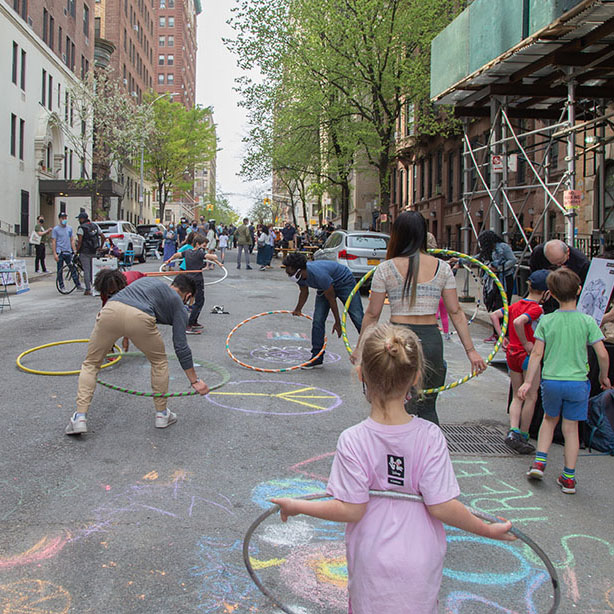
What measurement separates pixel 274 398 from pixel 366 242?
38.2ft

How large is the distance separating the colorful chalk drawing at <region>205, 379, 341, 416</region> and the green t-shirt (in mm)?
2682

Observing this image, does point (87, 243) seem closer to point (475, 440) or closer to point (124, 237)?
point (124, 237)

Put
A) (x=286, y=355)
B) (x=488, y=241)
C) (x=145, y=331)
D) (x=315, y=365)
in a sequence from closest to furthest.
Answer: (x=145, y=331), (x=315, y=365), (x=286, y=355), (x=488, y=241)

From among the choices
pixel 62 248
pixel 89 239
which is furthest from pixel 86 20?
pixel 89 239

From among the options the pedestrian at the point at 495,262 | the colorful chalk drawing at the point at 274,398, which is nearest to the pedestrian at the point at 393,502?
the colorful chalk drawing at the point at 274,398

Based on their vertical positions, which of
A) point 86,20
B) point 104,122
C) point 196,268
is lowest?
point 196,268

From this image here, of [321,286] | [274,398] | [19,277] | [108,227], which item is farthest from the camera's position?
[108,227]

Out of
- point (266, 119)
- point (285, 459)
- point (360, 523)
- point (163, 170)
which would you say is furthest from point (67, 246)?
point (163, 170)

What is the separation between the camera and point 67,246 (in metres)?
17.6

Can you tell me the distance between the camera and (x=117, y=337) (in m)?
5.82

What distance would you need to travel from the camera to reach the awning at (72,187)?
39531 mm

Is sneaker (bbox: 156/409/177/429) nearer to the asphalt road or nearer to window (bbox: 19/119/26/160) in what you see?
the asphalt road

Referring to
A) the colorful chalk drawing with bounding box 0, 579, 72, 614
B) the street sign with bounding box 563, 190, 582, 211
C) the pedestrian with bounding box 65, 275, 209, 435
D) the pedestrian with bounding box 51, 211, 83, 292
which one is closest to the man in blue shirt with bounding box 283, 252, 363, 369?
the pedestrian with bounding box 65, 275, 209, 435

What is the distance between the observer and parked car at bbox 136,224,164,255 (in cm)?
3606
